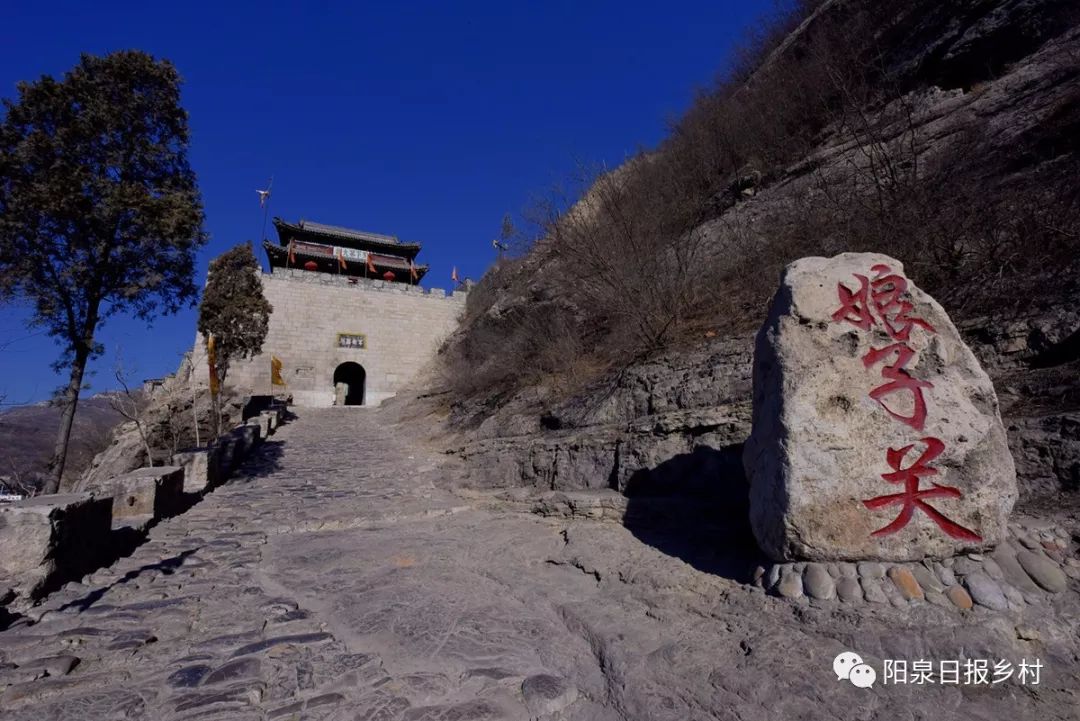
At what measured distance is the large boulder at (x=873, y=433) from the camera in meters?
2.85

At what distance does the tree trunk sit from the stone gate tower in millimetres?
14854

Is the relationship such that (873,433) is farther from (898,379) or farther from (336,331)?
(336,331)

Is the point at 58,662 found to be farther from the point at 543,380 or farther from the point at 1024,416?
the point at 543,380

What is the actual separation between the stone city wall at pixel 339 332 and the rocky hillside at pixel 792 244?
43.0 feet

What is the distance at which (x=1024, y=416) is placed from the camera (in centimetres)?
350

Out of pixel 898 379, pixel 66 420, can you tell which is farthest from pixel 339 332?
pixel 898 379

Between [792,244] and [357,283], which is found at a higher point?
[357,283]

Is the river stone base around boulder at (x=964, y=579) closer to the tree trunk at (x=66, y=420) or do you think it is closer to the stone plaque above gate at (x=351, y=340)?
the tree trunk at (x=66, y=420)

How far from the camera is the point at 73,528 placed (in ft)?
12.3

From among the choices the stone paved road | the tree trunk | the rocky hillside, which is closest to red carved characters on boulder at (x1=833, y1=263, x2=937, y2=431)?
the rocky hillside

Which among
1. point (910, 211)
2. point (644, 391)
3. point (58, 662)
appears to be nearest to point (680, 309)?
point (644, 391)

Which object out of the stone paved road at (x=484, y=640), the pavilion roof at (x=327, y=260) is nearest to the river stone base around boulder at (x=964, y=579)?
the stone paved road at (x=484, y=640)

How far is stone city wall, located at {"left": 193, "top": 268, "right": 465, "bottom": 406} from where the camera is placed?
23281 millimetres

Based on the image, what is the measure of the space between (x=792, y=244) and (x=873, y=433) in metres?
5.35
